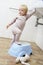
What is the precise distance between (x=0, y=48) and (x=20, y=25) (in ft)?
1.41

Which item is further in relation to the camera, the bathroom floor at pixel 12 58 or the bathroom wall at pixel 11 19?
the bathroom wall at pixel 11 19

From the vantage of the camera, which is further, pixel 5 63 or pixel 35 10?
pixel 35 10

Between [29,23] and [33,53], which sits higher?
[29,23]

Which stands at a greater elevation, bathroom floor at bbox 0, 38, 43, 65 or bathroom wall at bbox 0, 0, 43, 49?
bathroom wall at bbox 0, 0, 43, 49

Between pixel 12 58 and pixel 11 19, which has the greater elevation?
pixel 11 19

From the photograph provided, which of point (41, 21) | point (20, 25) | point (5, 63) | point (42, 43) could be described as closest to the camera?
point (5, 63)

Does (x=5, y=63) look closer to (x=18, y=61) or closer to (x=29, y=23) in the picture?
(x=18, y=61)

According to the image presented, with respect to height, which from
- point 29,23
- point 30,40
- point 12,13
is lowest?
point 30,40

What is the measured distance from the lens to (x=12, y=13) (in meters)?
2.80

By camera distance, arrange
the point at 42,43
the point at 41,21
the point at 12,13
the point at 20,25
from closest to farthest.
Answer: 1. the point at 20,25
2. the point at 42,43
3. the point at 41,21
4. the point at 12,13

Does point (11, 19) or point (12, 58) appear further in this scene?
point (11, 19)

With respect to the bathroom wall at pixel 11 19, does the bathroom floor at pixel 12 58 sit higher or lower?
lower

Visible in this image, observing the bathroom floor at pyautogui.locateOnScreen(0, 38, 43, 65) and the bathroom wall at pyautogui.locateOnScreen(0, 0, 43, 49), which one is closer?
the bathroom floor at pyautogui.locateOnScreen(0, 38, 43, 65)

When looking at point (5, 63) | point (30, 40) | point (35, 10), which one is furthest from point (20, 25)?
point (30, 40)
